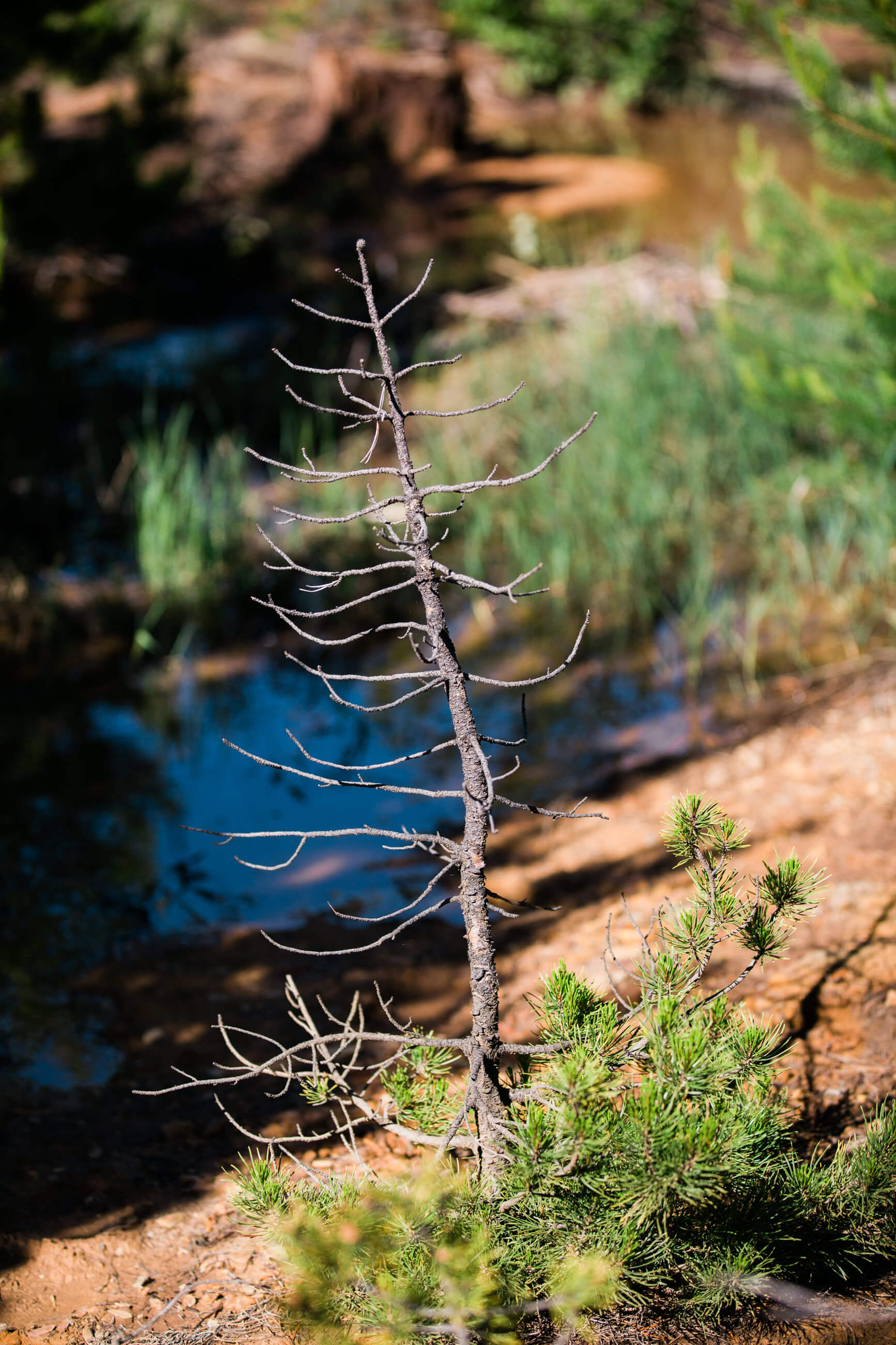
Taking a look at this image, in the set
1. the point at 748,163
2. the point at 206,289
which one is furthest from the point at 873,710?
the point at 206,289

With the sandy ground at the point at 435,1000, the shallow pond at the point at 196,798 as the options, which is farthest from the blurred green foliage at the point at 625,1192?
the shallow pond at the point at 196,798

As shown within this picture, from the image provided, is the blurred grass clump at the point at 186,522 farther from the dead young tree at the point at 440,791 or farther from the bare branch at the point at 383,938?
the dead young tree at the point at 440,791

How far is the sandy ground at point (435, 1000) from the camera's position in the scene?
194 centimetres

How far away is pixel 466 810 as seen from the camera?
1.65 m

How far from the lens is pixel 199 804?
3.76m

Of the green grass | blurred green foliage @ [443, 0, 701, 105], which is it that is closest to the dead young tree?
the green grass

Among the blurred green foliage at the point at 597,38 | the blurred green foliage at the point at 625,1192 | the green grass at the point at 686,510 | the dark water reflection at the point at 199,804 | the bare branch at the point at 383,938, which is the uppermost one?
the blurred green foliage at the point at 597,38

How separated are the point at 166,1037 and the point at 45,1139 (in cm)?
40

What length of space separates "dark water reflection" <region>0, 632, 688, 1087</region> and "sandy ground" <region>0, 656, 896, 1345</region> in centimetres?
16

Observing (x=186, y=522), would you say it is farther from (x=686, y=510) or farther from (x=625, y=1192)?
(x=625, y=1192)

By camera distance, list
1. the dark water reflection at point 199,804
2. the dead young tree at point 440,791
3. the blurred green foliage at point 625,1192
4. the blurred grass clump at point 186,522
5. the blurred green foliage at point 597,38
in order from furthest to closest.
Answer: the blurred green foliage at point 597,38 < the blurred grass clump at point 186,522 < the dark water reflection at point 199,804 < the dead young tree at point 440,791 < the blurred green foliage at point 625,1192

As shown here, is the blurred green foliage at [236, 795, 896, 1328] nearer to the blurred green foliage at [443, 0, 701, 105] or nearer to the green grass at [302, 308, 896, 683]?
the green grass at [302, 308, 896, 683]

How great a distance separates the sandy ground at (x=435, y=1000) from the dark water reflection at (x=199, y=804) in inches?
6.2

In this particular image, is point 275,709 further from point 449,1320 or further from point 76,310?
point 76,310
